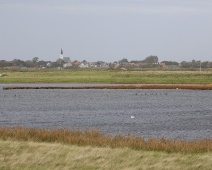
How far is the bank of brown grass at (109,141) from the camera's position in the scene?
24906mm

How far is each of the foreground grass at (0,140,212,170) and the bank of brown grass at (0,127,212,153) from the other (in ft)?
4.03

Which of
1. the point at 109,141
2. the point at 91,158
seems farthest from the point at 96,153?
the point at 109,141

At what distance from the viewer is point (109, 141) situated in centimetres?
2675

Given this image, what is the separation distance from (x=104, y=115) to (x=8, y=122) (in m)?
11.2

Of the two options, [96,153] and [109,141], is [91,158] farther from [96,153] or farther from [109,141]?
[109,141]

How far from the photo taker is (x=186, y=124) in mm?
43156

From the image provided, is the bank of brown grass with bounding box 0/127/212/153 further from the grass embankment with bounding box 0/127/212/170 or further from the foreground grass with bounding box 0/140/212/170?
the foreground grass with bounding box 0/140/212/170

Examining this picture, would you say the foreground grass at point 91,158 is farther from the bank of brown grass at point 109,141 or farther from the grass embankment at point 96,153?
the bank of brown grass at point 109,141

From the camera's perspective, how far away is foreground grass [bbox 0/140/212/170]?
20.8 meters

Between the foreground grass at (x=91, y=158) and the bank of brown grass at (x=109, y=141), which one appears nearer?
the foreground grass at (x=91, y=158)

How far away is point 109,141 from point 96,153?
391cm

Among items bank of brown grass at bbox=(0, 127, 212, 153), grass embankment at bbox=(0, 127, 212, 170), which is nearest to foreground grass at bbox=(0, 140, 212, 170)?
grass embankment at bbox=(0, 127, 212, 170)

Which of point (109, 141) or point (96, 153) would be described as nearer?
point (96, 153)

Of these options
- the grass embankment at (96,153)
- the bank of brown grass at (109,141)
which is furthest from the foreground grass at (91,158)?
the bank of brown grass at (109,141)
